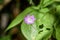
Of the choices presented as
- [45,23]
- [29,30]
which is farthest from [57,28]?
[29,30]

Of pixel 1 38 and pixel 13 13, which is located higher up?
pixel 13 13

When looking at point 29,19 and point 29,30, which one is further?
point 29,19

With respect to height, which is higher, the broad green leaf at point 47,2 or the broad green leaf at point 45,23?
the broad green leaf at point 47,2

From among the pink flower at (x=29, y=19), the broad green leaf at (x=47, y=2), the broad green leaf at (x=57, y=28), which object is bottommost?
the broad green leaf at (x=57, y=28)

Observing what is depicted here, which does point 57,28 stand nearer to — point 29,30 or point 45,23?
point 45,23

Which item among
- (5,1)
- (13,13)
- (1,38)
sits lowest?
(1,38)

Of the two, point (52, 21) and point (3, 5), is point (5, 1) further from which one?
point (52, 21)

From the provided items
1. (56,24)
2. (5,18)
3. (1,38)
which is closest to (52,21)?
(56,24)

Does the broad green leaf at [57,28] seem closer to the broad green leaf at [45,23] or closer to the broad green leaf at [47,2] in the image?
the broad green leaf at [45,23]

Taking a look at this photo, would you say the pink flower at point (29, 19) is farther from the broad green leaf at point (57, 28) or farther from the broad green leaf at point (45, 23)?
the broad green leaf at point (57, 28)

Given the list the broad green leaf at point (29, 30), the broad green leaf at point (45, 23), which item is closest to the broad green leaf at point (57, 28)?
the broad green leaf at point (45, 23)

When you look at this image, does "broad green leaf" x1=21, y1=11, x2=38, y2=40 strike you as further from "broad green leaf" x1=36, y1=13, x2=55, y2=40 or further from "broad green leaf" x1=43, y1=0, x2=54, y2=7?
"broad green leaf" x1=43, y1=0, x2=54, y2=7
